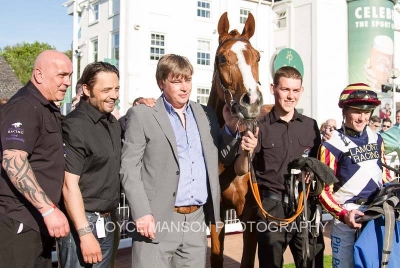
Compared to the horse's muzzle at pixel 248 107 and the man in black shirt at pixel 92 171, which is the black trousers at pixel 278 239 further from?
the man in black shirt at pixel 92 171

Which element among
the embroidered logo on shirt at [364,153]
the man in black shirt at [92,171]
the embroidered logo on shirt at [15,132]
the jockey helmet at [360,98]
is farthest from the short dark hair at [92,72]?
the embroidered logo on shirt at [364,153]

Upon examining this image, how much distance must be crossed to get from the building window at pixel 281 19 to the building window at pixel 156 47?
8.21 m

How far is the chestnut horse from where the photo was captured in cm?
316

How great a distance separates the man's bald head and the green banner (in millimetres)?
23593

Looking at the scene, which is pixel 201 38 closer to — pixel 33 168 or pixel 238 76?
pixel 238 76

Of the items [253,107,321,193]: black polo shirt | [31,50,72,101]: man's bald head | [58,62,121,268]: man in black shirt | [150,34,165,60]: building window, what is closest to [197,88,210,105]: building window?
Answer: [150,34,165,60]: building window

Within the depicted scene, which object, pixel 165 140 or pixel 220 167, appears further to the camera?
pixel 220 167

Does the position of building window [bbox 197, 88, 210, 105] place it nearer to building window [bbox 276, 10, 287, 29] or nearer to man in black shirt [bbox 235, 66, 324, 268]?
building window [bbox 276, 10, 287, 29]

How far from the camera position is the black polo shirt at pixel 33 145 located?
2.41 metres

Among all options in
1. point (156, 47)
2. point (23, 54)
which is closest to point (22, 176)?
point (156, 47)

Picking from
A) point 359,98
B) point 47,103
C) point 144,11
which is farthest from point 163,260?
point 144,11

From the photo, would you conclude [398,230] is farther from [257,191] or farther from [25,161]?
[25,161]

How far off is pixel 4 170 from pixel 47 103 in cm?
49

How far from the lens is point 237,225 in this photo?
710 cm
